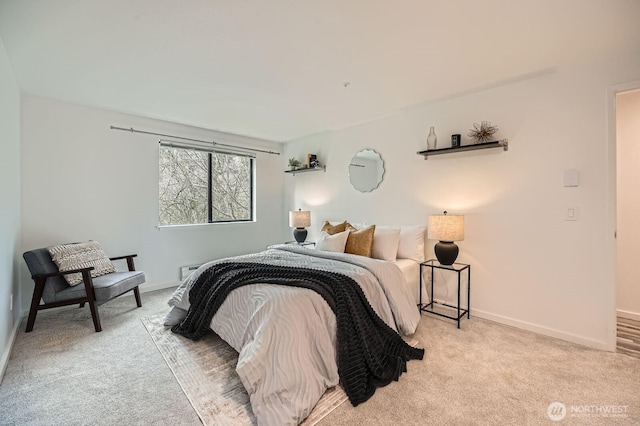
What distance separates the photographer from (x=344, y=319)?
199cm

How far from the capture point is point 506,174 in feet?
9.48

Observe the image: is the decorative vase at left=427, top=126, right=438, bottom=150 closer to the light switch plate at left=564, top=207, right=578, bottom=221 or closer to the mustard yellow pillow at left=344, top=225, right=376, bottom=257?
the mustard yellow pillow at left=344, top=225, right=376, bottom=257

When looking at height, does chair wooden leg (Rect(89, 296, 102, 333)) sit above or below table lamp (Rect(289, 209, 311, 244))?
below

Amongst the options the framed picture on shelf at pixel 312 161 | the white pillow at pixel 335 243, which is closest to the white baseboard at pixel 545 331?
the white pillow at pixel 335 243

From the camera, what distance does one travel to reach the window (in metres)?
4.24

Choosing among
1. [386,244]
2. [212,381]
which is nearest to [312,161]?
[386,244]

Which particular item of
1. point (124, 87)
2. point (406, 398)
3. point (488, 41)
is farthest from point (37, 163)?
point (488, 41)

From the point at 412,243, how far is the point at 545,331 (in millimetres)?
1448

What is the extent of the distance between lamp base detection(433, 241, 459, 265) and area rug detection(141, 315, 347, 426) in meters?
1.74

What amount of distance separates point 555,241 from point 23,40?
4.68 meters

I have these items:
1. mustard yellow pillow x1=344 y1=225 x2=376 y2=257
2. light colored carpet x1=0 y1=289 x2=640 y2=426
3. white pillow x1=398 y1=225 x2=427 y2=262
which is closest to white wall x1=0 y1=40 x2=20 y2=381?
light colored carpet x1=0 y1=289 x2=640 y2=426

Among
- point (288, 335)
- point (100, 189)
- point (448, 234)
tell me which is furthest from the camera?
point (100, 189)

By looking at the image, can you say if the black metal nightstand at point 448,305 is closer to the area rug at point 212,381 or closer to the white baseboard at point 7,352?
the area rug at point 212,381

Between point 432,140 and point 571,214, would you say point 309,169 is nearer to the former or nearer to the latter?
point 432,140
